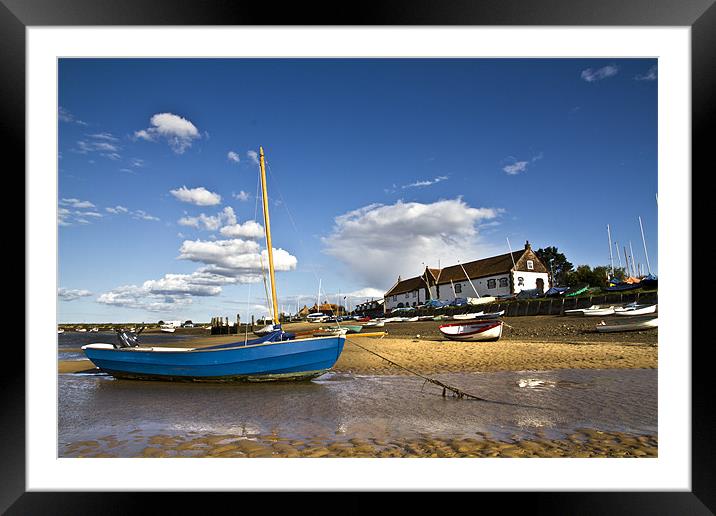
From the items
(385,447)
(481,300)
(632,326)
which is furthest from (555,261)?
(385,447)

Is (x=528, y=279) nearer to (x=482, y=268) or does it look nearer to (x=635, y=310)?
(x=482, y=268)

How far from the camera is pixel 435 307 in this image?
3703 cm

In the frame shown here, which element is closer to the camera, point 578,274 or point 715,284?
point 715,284

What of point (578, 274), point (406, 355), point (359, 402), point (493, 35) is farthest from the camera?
point (578, 274)

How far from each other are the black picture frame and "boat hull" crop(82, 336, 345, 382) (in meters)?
5.95

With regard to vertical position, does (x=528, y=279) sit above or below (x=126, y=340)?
above

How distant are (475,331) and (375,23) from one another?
48.3 ft

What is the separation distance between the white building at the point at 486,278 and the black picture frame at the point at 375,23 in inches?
1261

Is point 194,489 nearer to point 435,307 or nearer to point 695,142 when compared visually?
point 695,142

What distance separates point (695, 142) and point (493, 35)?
1507mm

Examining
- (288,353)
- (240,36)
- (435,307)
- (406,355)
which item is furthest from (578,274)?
(240,36)

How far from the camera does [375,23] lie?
271 centimetres

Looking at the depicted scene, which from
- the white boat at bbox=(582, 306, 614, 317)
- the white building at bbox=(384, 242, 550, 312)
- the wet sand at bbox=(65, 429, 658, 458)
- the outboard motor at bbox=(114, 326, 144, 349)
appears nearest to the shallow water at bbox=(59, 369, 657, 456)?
the wet sand at bbox=(65, 429, 658, 458)

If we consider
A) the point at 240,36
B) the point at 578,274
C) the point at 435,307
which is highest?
the point at 240,36
